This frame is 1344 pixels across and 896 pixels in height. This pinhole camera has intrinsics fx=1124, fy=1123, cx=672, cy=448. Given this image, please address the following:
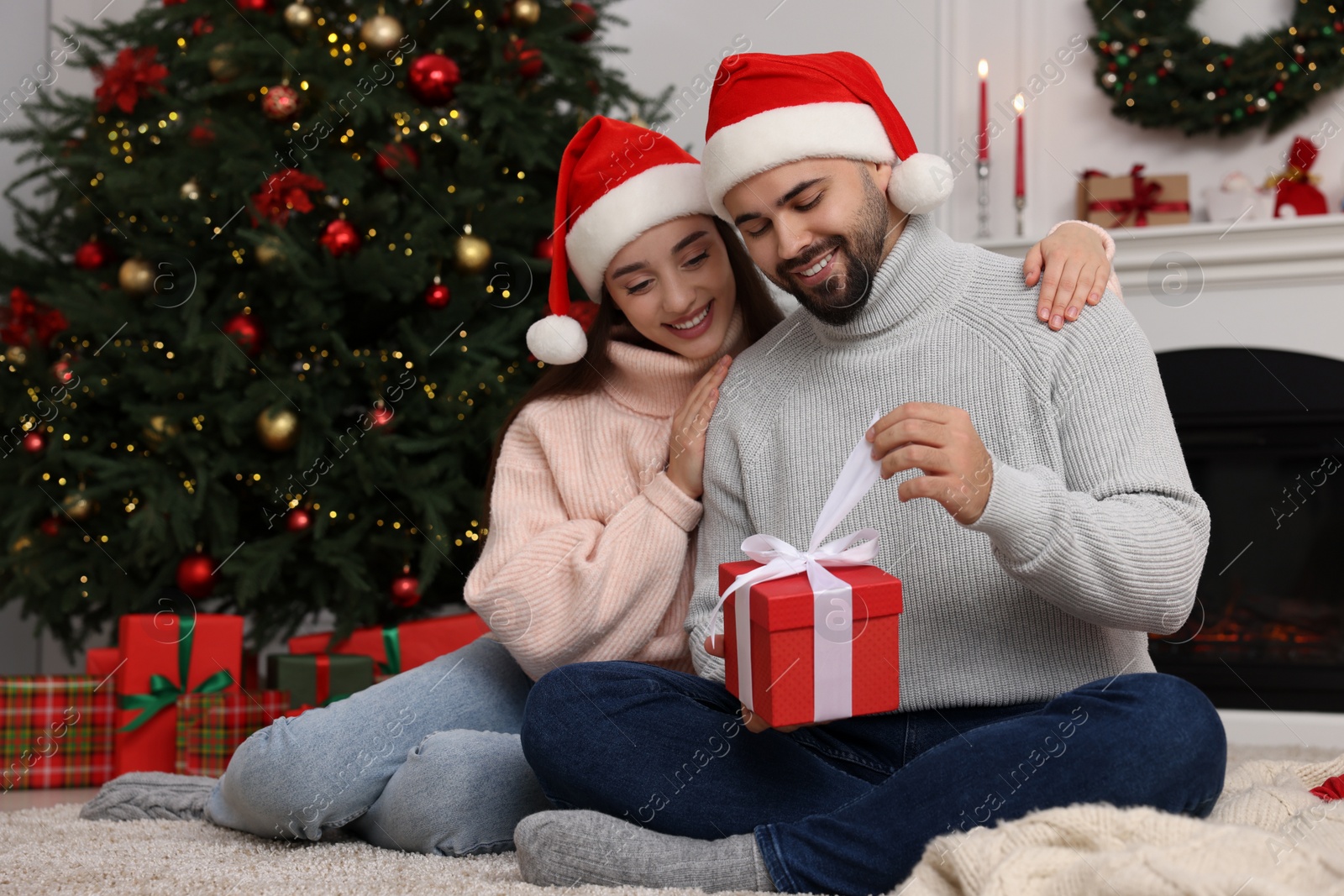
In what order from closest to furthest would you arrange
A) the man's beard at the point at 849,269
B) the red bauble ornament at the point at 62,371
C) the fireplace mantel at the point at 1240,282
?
1. the man's beard at the point at 849,269
2. the red bauble ornament at the point at 62,371
3. the fireplace mantel at the point at 1240,282

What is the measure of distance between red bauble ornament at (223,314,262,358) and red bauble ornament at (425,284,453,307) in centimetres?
29

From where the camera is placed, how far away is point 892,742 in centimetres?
119

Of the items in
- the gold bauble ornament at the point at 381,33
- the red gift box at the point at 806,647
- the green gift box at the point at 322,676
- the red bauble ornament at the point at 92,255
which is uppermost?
the gold bauble ornament at the point at 381,33

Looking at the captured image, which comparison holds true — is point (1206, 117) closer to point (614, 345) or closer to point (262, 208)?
point (614, 345)

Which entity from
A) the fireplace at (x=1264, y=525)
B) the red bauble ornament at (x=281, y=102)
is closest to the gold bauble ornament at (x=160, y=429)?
the red bauble ornament at (x=281, y=102)

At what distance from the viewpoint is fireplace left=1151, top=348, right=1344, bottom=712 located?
2.38m

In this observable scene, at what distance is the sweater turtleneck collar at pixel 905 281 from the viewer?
1.29 metres

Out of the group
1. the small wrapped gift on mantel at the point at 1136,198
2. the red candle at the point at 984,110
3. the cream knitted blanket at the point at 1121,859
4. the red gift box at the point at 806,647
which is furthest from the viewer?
the red candle at the point at 984,110

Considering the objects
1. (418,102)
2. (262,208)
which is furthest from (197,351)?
(418,102)

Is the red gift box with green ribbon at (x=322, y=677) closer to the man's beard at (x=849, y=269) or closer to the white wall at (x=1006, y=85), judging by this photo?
the man's beard at (x=849, y=269)

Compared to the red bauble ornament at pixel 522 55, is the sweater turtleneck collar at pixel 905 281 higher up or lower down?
lower down

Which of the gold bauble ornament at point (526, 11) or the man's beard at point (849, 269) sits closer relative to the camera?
the man's beard at point (849, 269)

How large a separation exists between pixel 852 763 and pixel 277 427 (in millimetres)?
1169

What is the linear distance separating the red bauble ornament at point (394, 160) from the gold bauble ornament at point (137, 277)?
0.44 m
